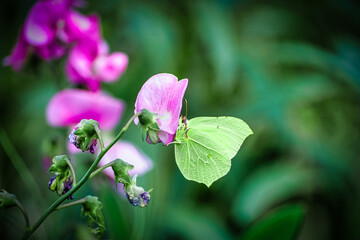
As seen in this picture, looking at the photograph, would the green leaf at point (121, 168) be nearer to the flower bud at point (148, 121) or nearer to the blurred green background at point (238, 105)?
the flower bud at point (148, 121)

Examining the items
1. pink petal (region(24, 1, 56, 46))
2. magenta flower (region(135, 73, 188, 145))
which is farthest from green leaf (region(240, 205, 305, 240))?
pink petal (region(24, 1, 56, 46))

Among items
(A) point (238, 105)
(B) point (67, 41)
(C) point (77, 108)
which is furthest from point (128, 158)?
(A) point (238, 105)

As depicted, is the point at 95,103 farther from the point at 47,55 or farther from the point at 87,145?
the point at 87,145

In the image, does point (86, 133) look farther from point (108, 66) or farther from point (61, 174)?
point (108, 66)

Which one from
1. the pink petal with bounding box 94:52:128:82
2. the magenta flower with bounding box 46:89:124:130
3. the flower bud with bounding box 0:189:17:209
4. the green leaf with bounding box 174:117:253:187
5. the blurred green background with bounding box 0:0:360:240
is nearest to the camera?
the flower bud with bounding box 0:189:17:209

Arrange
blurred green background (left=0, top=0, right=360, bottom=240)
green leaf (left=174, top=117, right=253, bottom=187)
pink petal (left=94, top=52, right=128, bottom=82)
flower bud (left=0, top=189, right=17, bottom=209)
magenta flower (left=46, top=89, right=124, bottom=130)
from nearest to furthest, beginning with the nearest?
flower bud (left=0, top=189, right=17, bottom=209) → green leaf (left=174, top=117, right=253, bottom=187) → magenta flower (left=46, top=89, right=124, bottom=130) → pink petal (left=94, top=52, right=128, bottom=82) → blurred green background (left=0, top=0, right=360, bottom=240)

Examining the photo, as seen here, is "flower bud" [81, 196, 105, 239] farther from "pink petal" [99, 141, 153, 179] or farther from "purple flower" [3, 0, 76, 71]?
"purple flower" [3, 0, 76, 71]
